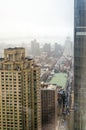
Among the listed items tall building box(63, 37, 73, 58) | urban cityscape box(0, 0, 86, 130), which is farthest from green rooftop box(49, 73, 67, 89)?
tall building box(63, 37, 73, 58)

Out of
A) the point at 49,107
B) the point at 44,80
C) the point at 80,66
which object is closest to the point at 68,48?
the point at 80,66

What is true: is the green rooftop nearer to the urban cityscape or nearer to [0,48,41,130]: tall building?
the urban cityscape

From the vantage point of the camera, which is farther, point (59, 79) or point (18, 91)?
point (59, 79)

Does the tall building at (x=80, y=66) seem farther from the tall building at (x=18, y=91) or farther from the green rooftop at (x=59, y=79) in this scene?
the tall building at (x=18, y=91)

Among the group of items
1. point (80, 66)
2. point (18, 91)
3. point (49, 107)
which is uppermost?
point (80, 66)

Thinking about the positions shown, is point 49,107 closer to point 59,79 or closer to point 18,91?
point 59,79

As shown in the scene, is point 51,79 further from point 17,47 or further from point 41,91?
point 17,47

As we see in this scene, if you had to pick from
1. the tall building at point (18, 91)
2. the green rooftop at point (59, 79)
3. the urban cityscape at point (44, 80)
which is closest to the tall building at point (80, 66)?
the urban cityscape at point (44, 80)
